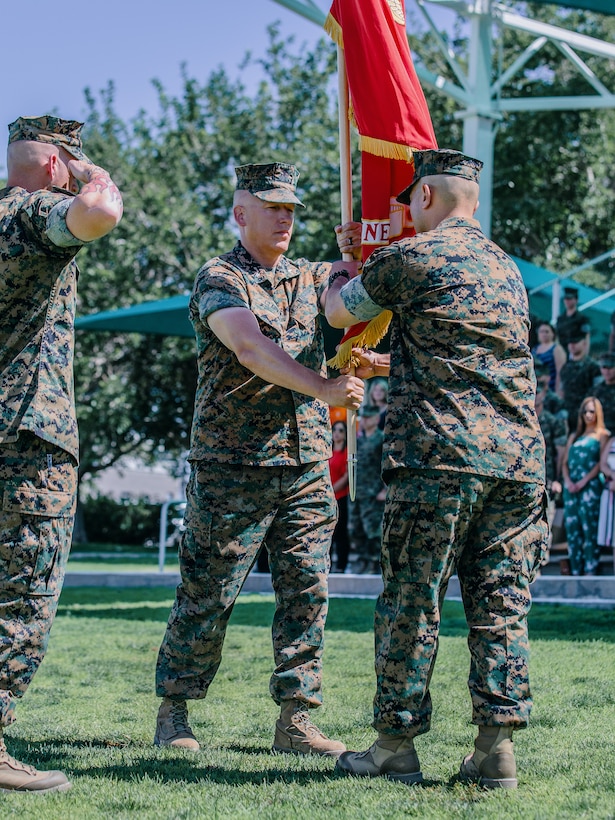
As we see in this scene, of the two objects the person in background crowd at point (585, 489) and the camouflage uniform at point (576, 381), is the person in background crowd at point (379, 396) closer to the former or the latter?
the camouflage uniform at point (576, 381)

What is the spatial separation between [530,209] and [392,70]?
2094cm

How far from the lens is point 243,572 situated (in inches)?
190

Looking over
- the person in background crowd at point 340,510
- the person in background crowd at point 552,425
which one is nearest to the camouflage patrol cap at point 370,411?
the person in background crowd at point 340,510

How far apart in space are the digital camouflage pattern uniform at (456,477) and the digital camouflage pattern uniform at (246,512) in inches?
30.3

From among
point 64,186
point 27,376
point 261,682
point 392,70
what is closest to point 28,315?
point 27,376

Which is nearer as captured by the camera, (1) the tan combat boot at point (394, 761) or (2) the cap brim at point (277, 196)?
(1) the tan combat boot at point (394, 761)

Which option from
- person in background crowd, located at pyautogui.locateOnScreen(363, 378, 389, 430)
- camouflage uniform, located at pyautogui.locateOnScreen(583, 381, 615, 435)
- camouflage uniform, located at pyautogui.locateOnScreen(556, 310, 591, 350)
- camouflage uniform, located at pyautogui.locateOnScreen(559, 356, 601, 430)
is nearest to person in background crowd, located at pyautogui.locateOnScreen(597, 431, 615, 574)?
camouflage uniform, located at pyautogui.locateOnScreen(583, 381, 615, 435)

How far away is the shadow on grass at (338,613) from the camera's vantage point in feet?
27.0

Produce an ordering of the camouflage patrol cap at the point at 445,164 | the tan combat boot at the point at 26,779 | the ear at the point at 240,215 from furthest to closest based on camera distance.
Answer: the ear at the point at 240,215 < the camouflage patrol cap at the point at 445,164 < the tan combat boot at the point at 26,779

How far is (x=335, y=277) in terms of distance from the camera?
5035 millimetres

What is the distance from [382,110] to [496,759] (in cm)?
310

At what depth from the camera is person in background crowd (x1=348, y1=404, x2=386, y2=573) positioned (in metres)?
13.0

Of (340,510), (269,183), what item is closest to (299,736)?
(269,183)

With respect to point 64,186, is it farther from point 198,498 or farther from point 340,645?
point 340,645
